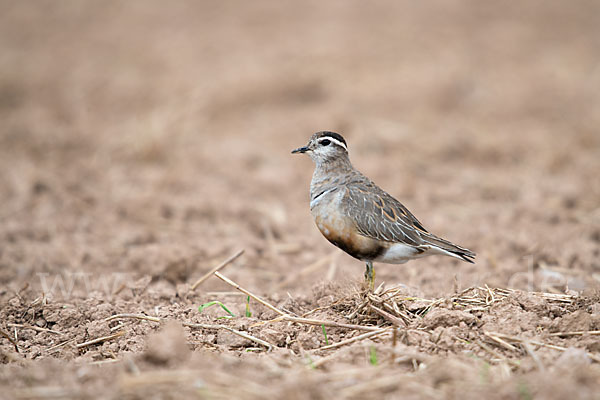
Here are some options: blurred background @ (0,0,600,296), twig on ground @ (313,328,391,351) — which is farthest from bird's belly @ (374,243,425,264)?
twig on ground @ (313,328,391,351)

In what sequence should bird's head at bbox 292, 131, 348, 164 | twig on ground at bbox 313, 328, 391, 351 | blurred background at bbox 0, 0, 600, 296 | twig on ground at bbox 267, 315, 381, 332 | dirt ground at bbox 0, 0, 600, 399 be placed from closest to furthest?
dirt ground at bbox 0, 0, 600, 399, twig on ground at bbox 313, 328, 391, 351, twig on ground at bbox 267, 315, 381, 332, bird's head at bbox 292, 131, 348, 164, blurred background at bbox 0, 0, 600, 296

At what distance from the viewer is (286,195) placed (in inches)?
342

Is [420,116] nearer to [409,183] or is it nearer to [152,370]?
[409,183]

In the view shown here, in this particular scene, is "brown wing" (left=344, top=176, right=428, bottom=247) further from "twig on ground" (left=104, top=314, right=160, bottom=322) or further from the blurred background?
"twig on ground" (left=104, top=314, right=160, bottom=322)

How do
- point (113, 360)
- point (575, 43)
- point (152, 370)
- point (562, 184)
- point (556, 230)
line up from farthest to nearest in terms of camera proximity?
point (575, 43), point (562, 184), point (556, 230), point (113, 360), point (152, 370)

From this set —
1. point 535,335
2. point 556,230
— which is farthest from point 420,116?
point 535,335

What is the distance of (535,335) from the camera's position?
12.1ft

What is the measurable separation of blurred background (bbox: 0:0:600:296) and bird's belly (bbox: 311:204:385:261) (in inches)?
16.2

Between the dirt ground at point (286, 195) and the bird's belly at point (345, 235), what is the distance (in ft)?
0.74

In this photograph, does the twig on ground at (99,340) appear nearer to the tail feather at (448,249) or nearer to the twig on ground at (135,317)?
the twig on ground at (135,317)

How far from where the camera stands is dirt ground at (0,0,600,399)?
338 centimetres

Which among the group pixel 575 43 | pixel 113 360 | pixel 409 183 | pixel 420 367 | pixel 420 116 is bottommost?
pixel 113 360

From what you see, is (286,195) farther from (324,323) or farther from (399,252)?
(324,323)

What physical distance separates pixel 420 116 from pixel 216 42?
656cm
